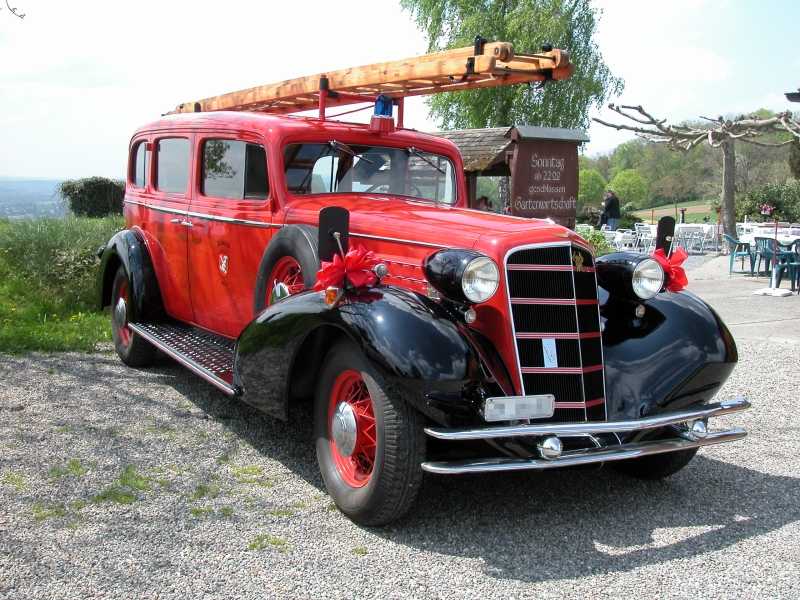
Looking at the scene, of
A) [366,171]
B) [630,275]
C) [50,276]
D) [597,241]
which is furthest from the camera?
[597,241]

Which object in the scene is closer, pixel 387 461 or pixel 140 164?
pixel 387 461

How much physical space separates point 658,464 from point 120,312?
4370 mm

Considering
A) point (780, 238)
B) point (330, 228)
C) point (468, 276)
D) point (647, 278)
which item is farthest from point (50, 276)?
point (780, 238)

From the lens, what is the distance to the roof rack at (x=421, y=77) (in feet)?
14.4

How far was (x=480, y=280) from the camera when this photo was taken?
3.44m

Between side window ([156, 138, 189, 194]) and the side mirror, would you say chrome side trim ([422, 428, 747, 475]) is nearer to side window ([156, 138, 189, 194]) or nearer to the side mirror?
the side mirror

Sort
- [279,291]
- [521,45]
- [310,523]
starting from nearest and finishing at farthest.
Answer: [310,523], [279,291], [521,45]

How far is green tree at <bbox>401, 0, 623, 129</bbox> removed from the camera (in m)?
23.8

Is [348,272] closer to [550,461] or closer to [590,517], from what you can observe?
[550,461]

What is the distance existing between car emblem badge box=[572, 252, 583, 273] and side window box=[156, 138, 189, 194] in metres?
3.08

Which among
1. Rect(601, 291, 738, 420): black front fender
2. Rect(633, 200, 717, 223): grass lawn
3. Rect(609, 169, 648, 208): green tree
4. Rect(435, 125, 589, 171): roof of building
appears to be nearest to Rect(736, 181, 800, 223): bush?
Rect(633, 200, 717, 223): grass lawn

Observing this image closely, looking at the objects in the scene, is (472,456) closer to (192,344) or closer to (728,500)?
(728,500)

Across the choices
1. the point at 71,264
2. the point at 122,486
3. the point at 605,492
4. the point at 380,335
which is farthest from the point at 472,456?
the point at 71,264

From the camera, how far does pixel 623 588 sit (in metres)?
2.97
